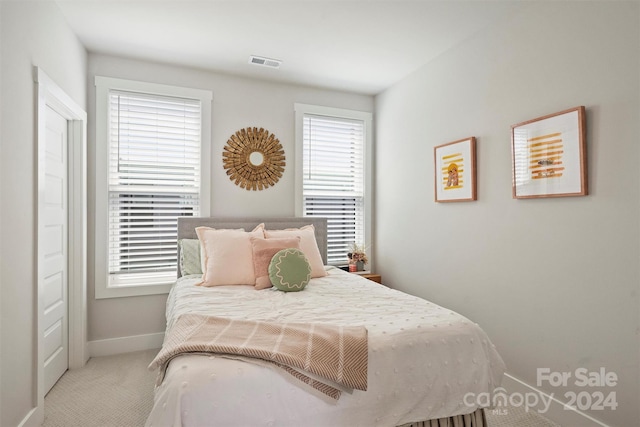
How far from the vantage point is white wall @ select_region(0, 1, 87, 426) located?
69.6 inches

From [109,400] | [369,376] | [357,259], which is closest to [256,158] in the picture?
[357,259]

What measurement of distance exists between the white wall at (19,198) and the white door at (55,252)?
1.39 ft

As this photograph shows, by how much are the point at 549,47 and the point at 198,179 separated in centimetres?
310

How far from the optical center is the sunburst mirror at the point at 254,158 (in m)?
3.63

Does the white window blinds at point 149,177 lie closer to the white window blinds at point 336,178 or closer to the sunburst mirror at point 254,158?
the sunburst mirror at point 254,158

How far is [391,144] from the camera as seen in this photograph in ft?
13.0

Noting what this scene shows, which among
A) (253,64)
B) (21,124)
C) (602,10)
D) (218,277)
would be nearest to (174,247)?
(218,277)

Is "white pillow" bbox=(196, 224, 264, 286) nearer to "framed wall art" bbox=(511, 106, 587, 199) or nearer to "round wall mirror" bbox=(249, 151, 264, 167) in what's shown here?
"round wall mirror" bbox=(249, 151, 264, 167)

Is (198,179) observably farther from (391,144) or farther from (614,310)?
(614,310)

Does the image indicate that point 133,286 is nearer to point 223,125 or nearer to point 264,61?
point 223,125

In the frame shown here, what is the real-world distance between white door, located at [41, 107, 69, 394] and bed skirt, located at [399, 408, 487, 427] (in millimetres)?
2572

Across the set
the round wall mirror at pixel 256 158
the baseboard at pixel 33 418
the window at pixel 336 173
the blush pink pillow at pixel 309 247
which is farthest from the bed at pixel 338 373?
the window at pixel 336 173

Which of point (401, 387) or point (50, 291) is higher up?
point (50, 291)

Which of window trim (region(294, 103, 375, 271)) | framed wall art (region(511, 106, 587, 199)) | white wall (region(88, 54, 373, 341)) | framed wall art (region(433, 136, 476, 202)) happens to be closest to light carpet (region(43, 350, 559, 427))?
white wall (region(88, 54, 373, 341))
